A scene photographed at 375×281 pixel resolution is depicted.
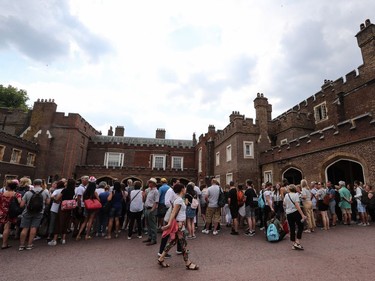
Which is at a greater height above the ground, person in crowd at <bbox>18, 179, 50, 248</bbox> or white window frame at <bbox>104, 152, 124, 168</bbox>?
white window frame at <bbox>104, 152, 124, 168</bbox>

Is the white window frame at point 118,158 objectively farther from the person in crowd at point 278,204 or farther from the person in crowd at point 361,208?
the person in crowd at point 361,208

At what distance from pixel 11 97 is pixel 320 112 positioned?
47.9 metres

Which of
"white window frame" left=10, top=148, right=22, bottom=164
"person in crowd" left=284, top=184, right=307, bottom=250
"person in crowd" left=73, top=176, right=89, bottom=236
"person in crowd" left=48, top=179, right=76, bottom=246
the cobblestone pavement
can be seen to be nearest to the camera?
the cobblestone pavement

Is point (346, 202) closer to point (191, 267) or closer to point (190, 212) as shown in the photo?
point (190, 212)

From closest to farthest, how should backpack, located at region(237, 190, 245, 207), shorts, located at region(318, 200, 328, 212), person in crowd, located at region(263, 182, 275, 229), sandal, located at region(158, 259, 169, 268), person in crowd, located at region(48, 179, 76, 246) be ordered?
sandal, located at region(158, 259, 169, 268) → person in crowd, located at region(48, 179, 76, 246) → person in crowd, located at region(263, 182, 275, 229) → backpack, located at region(237, 190, 245, 207) → shorts, located at region(318, 200, 328, 212)

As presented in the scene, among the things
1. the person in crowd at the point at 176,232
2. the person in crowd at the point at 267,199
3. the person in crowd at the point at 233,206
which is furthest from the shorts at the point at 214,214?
the person in crowd at the point at 176,232

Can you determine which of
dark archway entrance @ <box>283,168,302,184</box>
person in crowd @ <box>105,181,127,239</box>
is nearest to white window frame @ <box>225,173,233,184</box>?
dark archway entrance @ <box>283,168,302,184</box>

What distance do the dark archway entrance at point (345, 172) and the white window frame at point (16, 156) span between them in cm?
2799

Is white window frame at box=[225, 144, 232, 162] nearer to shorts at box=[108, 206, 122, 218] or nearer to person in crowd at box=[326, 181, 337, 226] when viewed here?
person in crowd at box=[326, 181, 337, 226]

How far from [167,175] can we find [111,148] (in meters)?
9.34

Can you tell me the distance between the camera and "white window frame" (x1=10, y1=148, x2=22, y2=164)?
66.5ft

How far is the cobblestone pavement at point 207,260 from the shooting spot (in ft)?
13.9

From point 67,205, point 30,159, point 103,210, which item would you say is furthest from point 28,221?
point 30,159

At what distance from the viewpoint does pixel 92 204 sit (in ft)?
22.4
